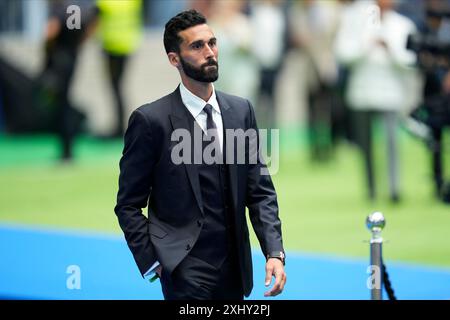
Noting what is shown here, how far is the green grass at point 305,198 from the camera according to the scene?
11.1 metres

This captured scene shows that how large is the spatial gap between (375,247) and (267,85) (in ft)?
36.4

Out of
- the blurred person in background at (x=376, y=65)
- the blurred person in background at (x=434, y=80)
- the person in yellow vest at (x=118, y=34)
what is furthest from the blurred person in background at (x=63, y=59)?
the blurred person in background at (x=434, y=80)

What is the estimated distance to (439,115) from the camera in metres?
11.0

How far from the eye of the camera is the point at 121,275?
9195mm

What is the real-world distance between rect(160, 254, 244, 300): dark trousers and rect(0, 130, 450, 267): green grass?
3769mm

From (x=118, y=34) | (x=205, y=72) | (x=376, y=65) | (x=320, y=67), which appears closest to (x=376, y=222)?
(x=205, y=72)

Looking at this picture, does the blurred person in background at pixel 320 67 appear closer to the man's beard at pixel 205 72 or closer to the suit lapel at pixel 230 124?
the suit lapel at pixel 230 124

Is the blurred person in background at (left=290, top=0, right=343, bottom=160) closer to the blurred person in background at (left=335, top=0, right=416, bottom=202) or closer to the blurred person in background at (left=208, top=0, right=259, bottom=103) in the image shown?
A: the blurred person in background at (left=208, top=0, right=259, bottom=103)

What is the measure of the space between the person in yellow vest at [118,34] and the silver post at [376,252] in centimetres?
1057

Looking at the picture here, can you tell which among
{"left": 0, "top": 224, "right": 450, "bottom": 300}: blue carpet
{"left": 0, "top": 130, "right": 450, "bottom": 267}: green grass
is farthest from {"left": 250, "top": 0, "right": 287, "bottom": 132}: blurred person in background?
{"left": 0, "top": 224, "right": 450, "bottom": 300}: blue carpet

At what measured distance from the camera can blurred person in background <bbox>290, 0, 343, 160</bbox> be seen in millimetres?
16656

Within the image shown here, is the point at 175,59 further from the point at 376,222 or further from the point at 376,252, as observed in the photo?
the point at 376,252
